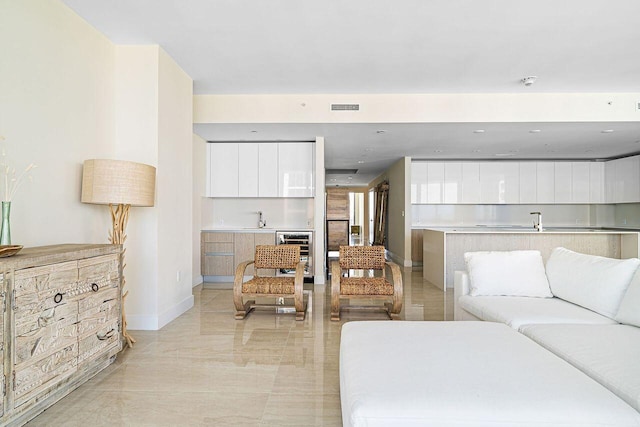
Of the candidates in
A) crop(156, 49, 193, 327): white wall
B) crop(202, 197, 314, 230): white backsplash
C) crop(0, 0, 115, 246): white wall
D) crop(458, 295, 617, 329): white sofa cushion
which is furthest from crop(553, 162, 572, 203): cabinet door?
crop(0, 0, 115, 246): white wall

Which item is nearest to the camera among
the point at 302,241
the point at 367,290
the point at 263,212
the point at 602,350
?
the point at 602,350

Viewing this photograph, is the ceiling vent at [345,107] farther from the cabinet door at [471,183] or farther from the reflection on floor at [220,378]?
the cabinet door at [471,183]

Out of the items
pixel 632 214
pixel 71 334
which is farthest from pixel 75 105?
pixel 632 214

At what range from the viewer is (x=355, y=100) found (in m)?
5.13

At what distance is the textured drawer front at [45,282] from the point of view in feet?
6.25

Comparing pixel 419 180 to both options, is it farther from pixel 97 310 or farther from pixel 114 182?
pixel 97 310

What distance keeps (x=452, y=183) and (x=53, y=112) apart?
7.56m

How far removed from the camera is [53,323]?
83.6 inches

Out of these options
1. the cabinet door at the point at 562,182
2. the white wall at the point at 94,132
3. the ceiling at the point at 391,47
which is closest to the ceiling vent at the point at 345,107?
the ceiling at the point at 391,47

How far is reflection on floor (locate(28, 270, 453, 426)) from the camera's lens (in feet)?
6.80

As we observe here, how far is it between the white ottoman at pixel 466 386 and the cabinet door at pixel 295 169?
15.1 ft

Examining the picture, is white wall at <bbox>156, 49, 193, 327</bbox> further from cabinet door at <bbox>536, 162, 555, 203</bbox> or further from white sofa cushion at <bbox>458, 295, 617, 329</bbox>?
cabinet door at <bbox>536, 162, 555, 203</bbox>

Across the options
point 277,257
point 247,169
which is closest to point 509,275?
point 277,257

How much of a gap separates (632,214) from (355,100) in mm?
7155
